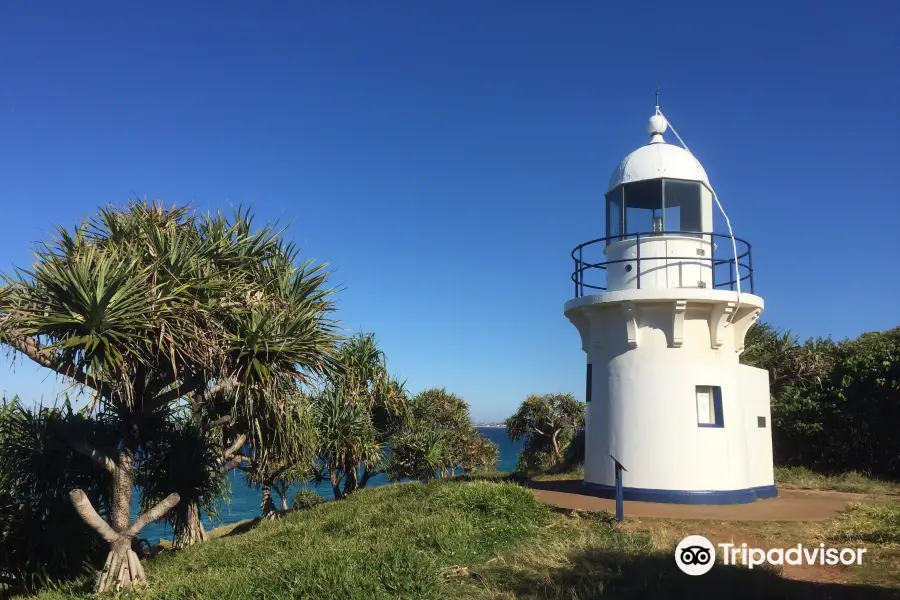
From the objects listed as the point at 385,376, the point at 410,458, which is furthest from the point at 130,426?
the point at 410,458

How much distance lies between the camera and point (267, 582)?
7.51 metres

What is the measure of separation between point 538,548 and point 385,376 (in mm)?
12215

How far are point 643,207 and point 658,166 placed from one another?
2.80 feet

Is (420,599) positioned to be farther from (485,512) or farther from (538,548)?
(485,512)

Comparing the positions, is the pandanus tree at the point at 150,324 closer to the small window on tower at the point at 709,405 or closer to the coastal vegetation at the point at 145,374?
the coastal vegetation at the point at 145,374

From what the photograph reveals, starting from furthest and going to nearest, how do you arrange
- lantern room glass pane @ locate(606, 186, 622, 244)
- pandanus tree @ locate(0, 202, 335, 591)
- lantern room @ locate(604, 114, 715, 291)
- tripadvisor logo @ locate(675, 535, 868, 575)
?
lantern room glass pane @ locate(606, 186, 622, 244), lantern room @ locate(604, 114, 715, 291), pandanus tree @ locate(0, 202, 335, 591), tripadvisor logo @ locate(675, 535, 868, 575)

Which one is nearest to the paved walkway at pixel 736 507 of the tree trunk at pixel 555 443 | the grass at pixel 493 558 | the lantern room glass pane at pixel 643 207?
the grass at pixel 493 558

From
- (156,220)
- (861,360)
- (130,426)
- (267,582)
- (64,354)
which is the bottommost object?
Result: (267,582)

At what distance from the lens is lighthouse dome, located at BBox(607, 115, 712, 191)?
41.5 ft

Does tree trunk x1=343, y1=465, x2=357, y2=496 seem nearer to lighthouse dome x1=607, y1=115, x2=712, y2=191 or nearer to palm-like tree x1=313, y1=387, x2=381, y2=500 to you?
palm-like tree x1=313, y1=387, x2=381, y2=500

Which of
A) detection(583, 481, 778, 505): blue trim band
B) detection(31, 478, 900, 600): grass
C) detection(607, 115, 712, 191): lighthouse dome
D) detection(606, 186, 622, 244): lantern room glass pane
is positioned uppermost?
detection(607, 115, 712, 191): lighthouse dome

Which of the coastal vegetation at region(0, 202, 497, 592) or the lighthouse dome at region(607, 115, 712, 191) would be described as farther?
the lighthouse dome at region(607, 115, 712, 191)

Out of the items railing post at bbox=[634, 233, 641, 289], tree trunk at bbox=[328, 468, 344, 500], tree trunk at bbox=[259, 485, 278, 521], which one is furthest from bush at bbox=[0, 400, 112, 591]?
railing post at bbox=[634, 233, 641, 289]

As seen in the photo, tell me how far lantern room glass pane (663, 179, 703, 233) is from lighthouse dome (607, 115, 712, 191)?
0.19 m
